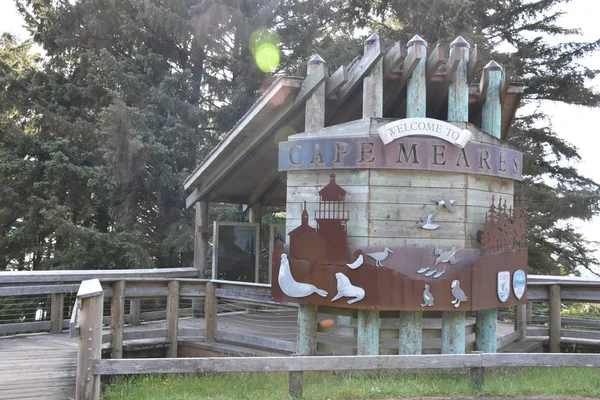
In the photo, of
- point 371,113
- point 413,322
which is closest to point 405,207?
point 371,113

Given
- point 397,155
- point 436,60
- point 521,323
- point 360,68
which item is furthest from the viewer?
point 521,323

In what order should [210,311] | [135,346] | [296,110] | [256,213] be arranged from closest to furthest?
[135,346]
[296,110]
[210,311]
[256,213]

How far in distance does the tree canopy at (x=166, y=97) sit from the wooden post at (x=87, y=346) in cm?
1210

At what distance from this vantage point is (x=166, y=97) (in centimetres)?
1811

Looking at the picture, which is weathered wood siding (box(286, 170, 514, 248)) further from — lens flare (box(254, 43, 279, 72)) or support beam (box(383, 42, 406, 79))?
lens flare (box(254, 43, 279, 72))

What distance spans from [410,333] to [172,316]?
3.55 meters

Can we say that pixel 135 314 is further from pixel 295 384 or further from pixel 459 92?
pixel 459 92

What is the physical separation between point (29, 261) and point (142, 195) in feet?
16.9

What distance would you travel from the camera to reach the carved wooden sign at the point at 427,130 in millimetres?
6844

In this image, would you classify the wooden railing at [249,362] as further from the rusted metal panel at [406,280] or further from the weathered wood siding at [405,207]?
the weathered wood siding at [405,207]

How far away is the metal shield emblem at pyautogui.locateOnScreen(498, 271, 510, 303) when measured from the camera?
7.34 metres

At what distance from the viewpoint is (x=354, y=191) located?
6953 mm

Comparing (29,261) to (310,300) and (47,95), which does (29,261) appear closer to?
(47,95)

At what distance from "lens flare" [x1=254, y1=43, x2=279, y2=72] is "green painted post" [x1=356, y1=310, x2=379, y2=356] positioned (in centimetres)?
1332
